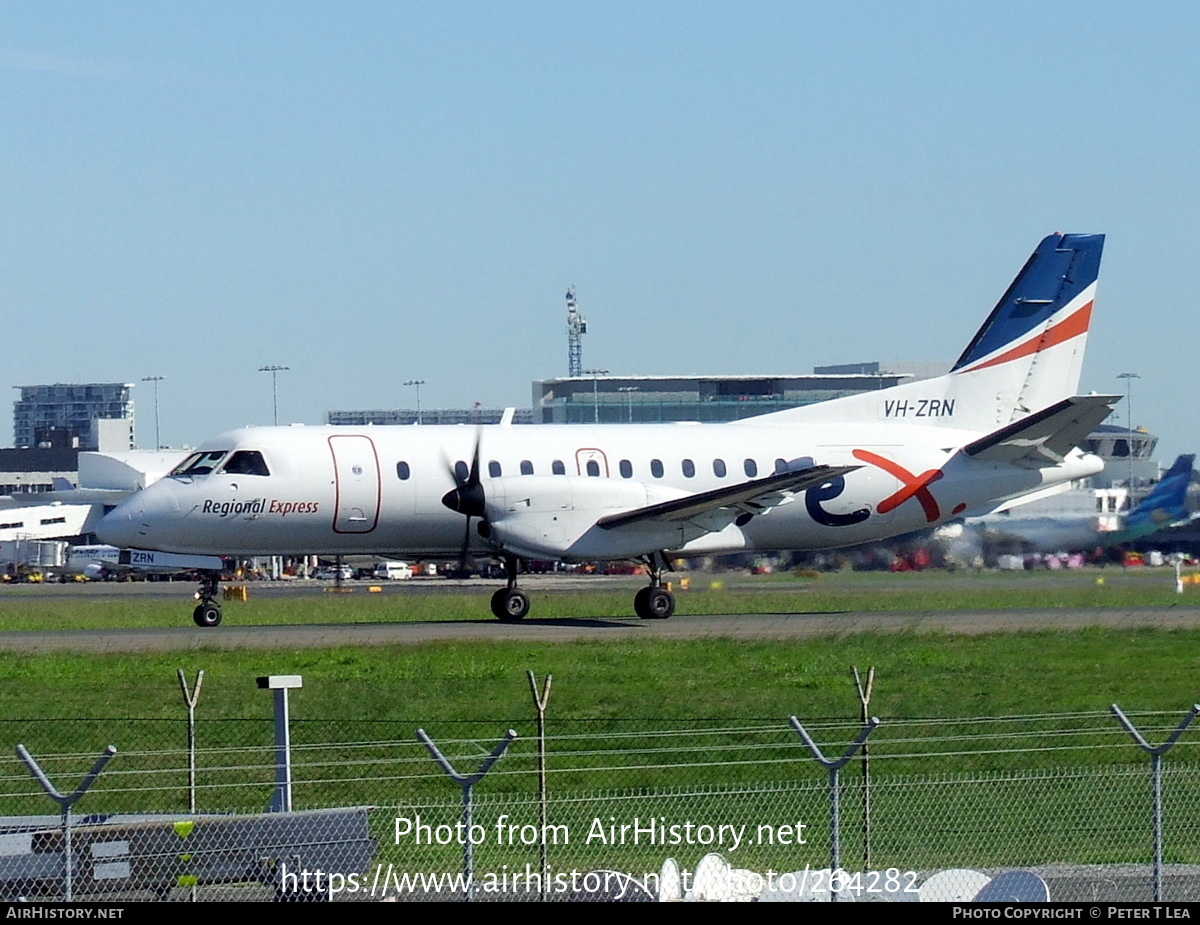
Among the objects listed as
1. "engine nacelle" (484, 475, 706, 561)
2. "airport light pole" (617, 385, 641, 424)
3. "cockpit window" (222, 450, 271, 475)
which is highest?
"airport light pole" (617, 385, 641, 424)

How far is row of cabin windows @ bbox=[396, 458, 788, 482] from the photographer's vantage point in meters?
31.7

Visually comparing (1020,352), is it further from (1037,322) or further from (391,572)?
(391,572)

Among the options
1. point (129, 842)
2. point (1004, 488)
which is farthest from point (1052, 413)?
point (129, 842)

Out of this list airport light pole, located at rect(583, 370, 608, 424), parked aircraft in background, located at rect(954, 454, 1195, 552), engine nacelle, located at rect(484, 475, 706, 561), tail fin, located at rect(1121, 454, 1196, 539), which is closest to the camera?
engine nacelle, located at rect(484, 475, 706, 561)

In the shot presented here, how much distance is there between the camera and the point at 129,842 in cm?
1098

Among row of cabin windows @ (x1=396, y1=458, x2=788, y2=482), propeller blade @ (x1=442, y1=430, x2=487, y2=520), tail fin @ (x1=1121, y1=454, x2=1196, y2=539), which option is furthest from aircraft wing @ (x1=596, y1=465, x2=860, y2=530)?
tail fin @ (x1=1121, y1=454, x2=1196, y2=539)

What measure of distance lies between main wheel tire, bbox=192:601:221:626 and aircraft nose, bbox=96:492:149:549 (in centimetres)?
168

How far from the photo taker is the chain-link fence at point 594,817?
36.1 feet

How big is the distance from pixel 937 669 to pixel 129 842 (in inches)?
631

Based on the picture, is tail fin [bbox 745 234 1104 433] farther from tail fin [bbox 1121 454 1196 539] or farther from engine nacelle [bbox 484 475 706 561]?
tail fin [bbox 1121 454 1196 539]

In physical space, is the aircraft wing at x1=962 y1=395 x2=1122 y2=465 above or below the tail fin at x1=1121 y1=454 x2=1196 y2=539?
above

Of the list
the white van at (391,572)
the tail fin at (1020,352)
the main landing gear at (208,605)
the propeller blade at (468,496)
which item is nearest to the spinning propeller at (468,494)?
the propeller blade at (468,496)

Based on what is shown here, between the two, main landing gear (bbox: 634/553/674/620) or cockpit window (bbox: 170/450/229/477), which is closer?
cockpit window (bbox: 170/450/229/477)
